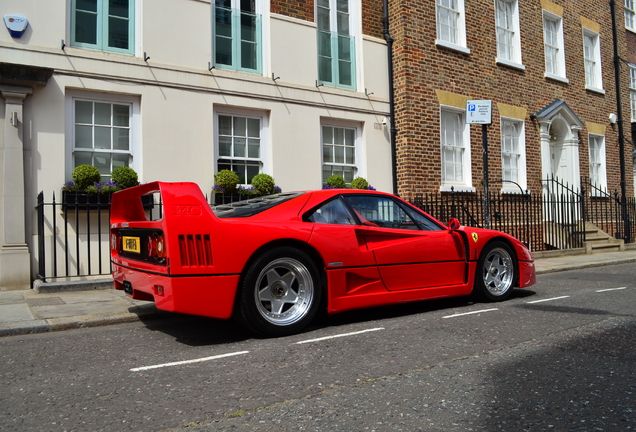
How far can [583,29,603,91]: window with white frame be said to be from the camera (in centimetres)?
1788

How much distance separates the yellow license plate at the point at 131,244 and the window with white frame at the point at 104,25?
495 cm

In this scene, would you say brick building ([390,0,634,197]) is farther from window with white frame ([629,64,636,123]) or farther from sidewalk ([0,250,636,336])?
sidewalk ([0,250,636,336])

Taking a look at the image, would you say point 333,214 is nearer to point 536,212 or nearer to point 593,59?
point 536,212

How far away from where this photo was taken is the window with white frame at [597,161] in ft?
57.8

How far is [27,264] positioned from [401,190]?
7634mm

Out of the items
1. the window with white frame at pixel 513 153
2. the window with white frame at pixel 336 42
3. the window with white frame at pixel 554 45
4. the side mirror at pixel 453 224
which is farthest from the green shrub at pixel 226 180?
the window with white frame at pixel 554 45

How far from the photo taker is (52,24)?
870cm

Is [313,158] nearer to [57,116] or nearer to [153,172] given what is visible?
[153,172]

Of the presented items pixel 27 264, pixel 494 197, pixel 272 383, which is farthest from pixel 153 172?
pixel 494 197

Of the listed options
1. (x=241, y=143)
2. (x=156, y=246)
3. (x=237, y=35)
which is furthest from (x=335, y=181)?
(x=156, y=246)

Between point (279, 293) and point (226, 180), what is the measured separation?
5.04m

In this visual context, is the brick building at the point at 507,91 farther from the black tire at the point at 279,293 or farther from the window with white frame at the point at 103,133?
the black tire at the point at 279,293

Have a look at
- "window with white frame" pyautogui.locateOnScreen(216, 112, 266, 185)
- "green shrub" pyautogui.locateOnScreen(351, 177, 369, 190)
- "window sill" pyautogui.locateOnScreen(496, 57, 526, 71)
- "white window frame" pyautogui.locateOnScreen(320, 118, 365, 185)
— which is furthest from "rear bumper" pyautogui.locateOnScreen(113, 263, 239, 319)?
"window sill" pyautogui.locateOnScreen(496, 57, 526, 71)

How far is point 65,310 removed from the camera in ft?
20.7
